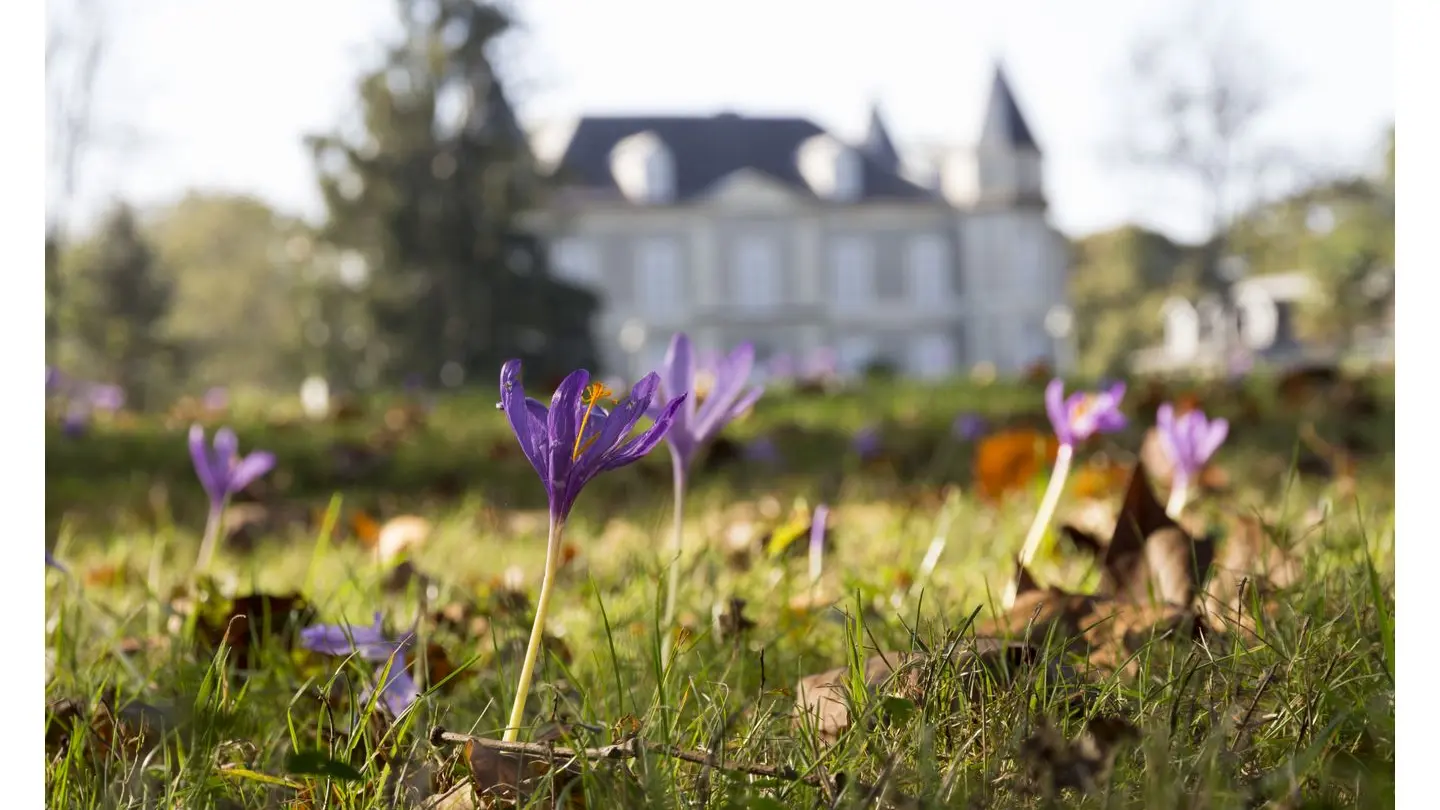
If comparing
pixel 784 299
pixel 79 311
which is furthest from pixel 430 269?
pixel 784 299

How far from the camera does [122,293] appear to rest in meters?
21.5

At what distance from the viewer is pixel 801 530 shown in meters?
1.48

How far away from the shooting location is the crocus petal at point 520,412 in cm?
69

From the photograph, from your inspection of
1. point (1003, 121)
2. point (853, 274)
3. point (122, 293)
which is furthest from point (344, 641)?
point (1003, 121)

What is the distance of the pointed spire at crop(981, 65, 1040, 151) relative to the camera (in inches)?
1222

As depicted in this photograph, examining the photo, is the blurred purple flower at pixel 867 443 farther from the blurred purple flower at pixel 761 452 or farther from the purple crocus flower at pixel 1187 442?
the purple crocus flower at pixel 1187 442

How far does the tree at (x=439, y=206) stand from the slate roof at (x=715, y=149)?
36.6ft

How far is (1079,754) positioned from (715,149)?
30457 mm

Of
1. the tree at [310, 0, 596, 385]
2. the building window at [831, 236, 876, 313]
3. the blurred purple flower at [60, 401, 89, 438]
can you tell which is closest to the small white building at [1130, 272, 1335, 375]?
the building window at [831, 236, 876, 313]

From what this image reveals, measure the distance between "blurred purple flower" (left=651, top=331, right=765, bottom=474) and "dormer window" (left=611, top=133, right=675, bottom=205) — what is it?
93.1 ft

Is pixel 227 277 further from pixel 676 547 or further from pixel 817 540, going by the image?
pixel 676 547

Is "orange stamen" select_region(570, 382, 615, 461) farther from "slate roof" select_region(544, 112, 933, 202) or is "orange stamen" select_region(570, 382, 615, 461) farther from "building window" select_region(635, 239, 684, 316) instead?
"building window" select_region(635, 239, 684, 316)
